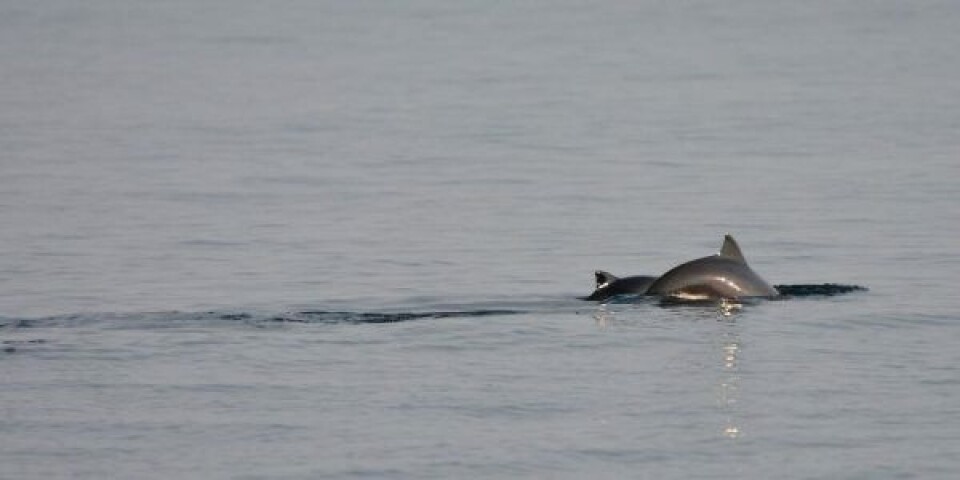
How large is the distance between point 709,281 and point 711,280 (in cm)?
2

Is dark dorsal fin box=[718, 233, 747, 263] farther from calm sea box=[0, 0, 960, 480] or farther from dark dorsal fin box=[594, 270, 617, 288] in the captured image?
dark dorsal fin box=[594, 270, 617, 288]

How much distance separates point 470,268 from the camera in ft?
78.6

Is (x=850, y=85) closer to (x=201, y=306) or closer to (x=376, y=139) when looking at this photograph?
(x=376, y=139)

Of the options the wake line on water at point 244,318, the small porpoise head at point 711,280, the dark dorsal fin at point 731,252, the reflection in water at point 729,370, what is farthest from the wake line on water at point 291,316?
the reflection in water at point 729,370

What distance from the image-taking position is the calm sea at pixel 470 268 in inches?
612

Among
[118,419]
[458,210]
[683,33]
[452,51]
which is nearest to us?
[118,419]

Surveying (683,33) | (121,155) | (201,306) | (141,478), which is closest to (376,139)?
(121,155)

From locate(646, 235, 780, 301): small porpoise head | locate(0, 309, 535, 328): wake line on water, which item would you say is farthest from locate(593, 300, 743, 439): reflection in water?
locate(0, 309, 535, 328): wake line on water

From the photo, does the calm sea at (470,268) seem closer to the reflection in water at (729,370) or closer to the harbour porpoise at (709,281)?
the reflection in water at (729,370)

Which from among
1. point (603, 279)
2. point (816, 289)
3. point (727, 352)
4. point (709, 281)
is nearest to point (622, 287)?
point (603, 279)

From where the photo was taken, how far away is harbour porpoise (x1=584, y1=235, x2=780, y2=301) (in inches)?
816

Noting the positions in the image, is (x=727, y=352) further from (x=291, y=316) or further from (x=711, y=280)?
(x=291, y=316)

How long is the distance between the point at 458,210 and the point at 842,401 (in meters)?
13.0

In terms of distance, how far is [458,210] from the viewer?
96.2 feet
